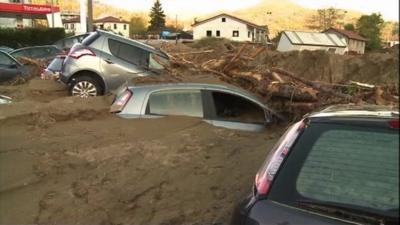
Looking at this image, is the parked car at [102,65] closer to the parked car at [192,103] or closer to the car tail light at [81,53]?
the car tail light at [81,53]

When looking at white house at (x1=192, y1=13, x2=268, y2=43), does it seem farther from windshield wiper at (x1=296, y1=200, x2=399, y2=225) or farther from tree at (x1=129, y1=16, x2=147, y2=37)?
windshield wiper at (x1=296, y1=200, x2=399, y2=225)

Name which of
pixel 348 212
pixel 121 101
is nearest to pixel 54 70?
pixel 121 101

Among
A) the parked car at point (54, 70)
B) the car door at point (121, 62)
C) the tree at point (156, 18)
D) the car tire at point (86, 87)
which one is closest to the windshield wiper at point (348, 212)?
the car door at point (121, 62)

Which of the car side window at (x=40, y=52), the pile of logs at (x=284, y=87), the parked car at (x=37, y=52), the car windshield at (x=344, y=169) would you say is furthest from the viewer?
the car side window at (x=40, y=52)

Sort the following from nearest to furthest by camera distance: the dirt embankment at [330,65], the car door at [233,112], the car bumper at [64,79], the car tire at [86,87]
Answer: the car door at [233,112]
the car tire at [86,87]
the car bumper at [64,79]
the dirt embankment at [330,65]

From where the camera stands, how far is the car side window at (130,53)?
12961mm

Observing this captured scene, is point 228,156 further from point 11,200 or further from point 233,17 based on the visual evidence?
point 233,17

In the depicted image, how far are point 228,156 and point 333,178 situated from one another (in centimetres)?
447

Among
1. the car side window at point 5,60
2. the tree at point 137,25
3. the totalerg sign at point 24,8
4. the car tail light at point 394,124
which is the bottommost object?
the tree at point 137,25

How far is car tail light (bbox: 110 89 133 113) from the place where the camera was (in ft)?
26.4

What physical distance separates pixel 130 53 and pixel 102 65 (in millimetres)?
687

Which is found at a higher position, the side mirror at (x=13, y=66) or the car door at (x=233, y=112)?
the car door at (x=233, y=112)

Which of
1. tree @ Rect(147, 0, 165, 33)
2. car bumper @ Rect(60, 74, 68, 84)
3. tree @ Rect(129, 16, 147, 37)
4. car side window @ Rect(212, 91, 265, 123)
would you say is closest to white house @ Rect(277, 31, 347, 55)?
car bumper @ Rect(60, 74, 68, 84)

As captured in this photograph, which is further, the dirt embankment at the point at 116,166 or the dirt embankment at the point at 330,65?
the dirt embankment at the point at 330,65
